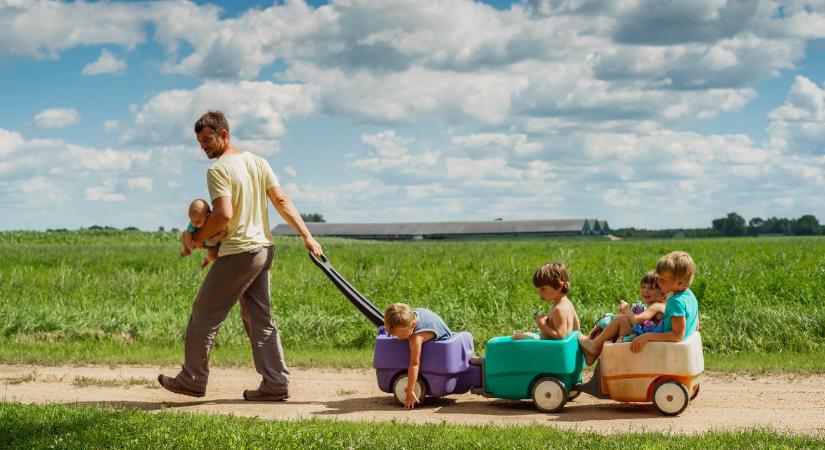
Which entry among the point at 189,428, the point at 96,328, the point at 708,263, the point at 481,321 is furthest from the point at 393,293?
the point at 189,428

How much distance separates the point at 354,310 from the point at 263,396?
6651mm

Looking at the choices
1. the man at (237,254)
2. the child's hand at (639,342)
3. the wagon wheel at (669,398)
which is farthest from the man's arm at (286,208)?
the wagon wheel at (669,398)

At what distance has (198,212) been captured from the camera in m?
7.89

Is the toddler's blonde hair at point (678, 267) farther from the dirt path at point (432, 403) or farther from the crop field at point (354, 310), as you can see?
the crop field at point (354, 310)

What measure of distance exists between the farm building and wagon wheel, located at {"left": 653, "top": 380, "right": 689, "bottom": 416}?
3432 inches

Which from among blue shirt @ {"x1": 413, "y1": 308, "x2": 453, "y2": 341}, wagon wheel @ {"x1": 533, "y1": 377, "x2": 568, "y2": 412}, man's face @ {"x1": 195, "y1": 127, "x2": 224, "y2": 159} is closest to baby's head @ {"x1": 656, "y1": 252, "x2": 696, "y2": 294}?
wagon wheel @ {"x1": 533, "y1": 377, "x2": 568, "y2": 412}

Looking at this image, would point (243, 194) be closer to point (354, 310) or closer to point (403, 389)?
point (403, 389)

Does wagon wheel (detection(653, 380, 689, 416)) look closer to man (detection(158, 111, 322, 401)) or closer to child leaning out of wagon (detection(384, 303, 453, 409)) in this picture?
child leaning out of wagon (detection(384, 303, 453, 409))

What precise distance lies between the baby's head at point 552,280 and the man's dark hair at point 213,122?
10.2 ft

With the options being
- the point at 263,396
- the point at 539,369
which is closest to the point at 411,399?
the point at 539,369

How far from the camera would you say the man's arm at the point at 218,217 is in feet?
25.8

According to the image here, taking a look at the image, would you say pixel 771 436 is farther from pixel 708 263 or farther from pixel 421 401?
pixel 708 263

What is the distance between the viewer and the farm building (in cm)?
9712

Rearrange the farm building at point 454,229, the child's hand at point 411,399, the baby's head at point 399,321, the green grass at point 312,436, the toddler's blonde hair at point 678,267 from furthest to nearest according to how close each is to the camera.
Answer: the farm building at point 454,229 → the child's hand at point 411,399 → the baby's head at point 399,321 → the toddler's blonde hair at point 678,267 → the green grass at point 312,436
